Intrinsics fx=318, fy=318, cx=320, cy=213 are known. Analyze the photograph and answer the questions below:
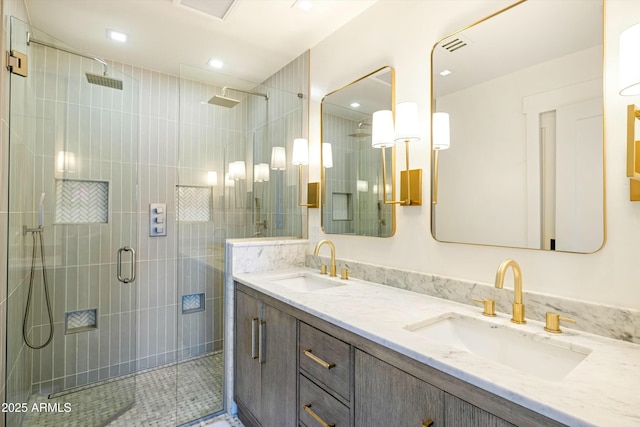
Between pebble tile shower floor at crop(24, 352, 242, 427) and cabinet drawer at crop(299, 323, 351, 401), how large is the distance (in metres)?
Result: 0.98

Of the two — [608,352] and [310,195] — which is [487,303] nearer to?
[608,352]

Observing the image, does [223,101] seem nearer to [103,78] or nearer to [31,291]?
[103,78]

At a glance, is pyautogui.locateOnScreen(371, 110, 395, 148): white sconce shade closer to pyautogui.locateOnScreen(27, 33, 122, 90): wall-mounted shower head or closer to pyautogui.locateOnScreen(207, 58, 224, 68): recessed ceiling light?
pyautogui.locateOnScreen(207, 58, 224, 68): recessed ceiling light

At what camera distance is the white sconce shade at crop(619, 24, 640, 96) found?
89 cm

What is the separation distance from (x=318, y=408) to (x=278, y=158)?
168cm

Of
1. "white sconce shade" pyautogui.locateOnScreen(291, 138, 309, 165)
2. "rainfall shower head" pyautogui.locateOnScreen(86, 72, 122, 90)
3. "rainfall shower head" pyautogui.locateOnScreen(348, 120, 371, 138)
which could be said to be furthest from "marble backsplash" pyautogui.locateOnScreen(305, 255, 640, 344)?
"rainfall shower head" pyautogui.locateOnScreen(86, 72, 122, 90)

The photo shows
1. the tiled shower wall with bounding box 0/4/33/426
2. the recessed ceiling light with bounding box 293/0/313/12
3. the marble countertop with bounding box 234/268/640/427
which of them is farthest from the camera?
the recessed ceiling light with bounding box 293/0/313/12

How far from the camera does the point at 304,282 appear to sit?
2.12 meters

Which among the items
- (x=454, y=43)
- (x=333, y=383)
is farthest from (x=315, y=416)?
(x=454, y=43)

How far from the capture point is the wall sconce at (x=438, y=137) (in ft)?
5.05

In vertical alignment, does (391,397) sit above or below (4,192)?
below

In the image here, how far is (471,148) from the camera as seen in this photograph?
1443 millimetres

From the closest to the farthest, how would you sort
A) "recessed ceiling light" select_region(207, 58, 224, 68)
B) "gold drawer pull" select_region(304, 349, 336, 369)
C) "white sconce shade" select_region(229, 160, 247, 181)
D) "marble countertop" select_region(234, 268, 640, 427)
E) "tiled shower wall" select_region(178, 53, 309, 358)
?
"marble countertop" select_region(234, 268, 640, 427), "gold drawer pull" select_region(304, 349, 336, 369), "tiled shower wall" select_region(178, 53, 309, 358), "white sconce shade" select_region(229, 160, 247, 181), "recessed ceiling light" select_region(207, 58, 224, 68)

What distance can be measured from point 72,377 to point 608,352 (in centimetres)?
284
